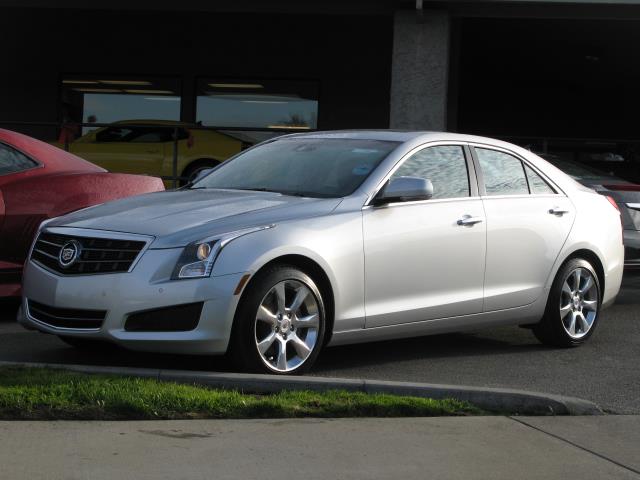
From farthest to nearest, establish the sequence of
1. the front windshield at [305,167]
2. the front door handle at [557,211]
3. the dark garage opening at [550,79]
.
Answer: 1. the dark garage opening at [550,79]
2. the front door handle at [557,211]
3. the front windshield at [305,167]

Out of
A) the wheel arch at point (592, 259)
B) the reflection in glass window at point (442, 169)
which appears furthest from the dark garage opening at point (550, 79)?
the reflection in glass window at point (442, 169)

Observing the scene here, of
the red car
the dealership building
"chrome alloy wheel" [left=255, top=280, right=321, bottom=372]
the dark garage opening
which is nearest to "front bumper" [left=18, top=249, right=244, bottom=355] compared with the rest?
"chrome alloy wheel" [left=255, top=280, right=321, bottom=372]

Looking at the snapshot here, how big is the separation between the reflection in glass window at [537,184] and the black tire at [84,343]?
3.26m

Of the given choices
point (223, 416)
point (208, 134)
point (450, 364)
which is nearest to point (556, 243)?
point (450, 364)

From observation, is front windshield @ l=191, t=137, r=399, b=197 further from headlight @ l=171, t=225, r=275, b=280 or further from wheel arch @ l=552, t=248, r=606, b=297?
wheel arch @ l=552, t=248, r=606, b=297

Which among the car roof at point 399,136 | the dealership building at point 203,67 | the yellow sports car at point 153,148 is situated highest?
the dealership building at point 203,67

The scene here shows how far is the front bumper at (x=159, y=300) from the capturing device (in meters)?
6.53

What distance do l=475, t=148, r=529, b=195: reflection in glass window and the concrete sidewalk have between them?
2607 mm

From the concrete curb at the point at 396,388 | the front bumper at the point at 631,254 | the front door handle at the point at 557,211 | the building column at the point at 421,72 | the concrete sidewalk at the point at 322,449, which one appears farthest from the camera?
the building column at the point at 421,72

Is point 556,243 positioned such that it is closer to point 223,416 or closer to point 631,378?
point 631,378

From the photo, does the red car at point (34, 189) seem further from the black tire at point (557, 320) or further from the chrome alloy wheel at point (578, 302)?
the chrome alloy wheel at point (578, 302)

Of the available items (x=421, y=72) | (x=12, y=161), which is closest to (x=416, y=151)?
(x=12, y=161)

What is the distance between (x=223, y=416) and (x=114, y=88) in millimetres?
17460

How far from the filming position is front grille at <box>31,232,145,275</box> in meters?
6.68
